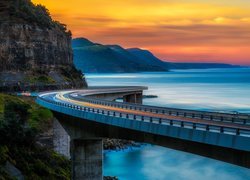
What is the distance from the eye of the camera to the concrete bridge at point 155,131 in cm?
2958

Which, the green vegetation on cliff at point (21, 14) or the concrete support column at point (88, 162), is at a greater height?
the green vegetation on cliff at point (21, 14)

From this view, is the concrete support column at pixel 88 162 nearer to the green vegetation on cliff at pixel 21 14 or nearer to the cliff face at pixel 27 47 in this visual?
the cliff face at pixel 27 47

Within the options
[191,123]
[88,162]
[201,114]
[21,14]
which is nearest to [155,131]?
[191,123]

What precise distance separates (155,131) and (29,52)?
8933 cm

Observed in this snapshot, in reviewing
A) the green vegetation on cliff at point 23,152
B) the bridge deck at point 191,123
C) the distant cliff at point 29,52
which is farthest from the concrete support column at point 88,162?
the distant cliff at point 29,52

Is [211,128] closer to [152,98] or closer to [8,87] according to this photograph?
[8,87]

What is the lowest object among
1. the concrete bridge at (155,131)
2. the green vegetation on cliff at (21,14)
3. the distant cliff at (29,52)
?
the concrete bridge at (155,131)

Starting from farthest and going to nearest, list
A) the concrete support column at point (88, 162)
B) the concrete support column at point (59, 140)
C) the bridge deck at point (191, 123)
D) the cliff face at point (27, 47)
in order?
the cliff face at point (27, 47)
the concrete support column at point (59, 140)
the concrete support column at point (88, 162)
the bridge deck at point (191, 123)

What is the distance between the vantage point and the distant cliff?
114m

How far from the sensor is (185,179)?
69750 millimetres

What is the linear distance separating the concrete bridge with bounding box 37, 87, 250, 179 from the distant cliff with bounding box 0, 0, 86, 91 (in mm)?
54092

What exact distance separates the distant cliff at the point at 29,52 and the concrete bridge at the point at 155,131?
54092 mm

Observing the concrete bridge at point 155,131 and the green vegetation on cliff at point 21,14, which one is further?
the green vegetation on cliff at point 21,14

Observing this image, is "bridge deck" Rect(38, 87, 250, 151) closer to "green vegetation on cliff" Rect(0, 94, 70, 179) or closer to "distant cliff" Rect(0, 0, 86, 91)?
"green vegetation on cliff" Rect(0, 94, 70, 179)
